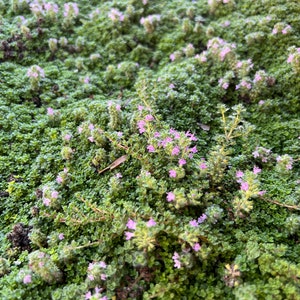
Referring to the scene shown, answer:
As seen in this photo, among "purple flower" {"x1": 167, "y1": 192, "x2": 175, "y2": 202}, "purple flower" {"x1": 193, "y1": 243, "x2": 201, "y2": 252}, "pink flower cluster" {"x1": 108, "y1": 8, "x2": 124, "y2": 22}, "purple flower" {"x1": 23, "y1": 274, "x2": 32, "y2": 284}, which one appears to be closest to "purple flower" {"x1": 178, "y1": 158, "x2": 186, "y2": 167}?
"purple flower" {"x1": 167, "y1": 192, "x2": 175, "y2": 202}

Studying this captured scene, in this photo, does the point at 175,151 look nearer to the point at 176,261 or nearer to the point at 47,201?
the point at 176,261

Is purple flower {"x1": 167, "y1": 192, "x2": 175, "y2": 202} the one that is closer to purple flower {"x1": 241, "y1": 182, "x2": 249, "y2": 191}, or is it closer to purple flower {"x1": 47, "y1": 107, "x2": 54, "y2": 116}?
purple flower {"x1": 241, "y1": 182, "x2": 249, "y2": 191}

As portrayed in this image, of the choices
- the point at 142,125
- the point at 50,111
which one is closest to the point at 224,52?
the point at 142,125

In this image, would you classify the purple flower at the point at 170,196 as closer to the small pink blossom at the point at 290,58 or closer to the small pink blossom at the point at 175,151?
the small pink blossom at the point at 175,151

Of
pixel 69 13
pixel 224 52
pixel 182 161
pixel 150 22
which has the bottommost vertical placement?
pixel 182 161

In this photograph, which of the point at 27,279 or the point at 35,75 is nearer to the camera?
the point at 27,279

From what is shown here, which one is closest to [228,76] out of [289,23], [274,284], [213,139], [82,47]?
[213,139]

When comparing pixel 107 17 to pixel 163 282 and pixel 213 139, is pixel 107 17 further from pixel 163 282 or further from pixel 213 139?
pixel 163 282

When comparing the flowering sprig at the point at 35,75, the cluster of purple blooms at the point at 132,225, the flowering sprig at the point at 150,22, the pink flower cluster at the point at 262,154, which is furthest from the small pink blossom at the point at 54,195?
the flowering sprig at the point at 150,22
